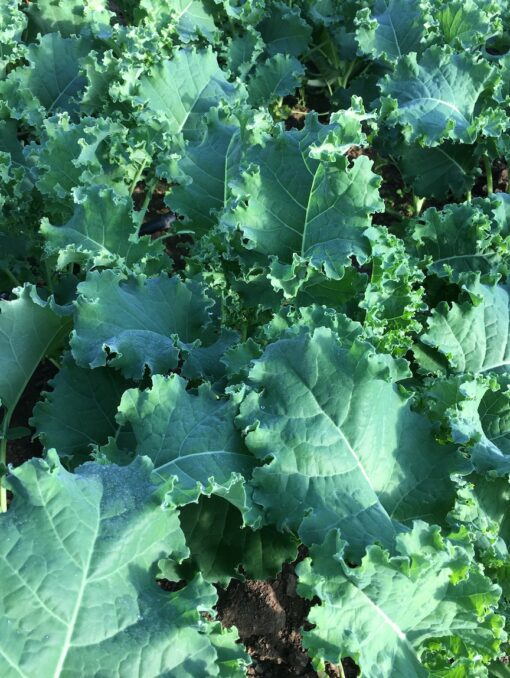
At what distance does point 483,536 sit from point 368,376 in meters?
0.80

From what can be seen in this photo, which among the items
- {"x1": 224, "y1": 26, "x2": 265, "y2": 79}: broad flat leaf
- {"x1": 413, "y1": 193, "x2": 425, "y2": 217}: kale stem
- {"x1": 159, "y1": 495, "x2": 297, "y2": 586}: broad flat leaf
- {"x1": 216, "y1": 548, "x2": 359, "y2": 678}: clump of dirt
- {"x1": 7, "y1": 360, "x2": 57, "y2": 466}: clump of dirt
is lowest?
{"x1": 216, "y1": 548, "x2": 359, "y2": 678}: clump of dirt

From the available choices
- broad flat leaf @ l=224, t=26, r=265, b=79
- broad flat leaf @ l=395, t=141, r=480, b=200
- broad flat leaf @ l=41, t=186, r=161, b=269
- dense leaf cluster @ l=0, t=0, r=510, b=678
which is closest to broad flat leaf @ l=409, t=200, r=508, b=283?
dense leaf cluster @ l=0, t=0, r=510, b=678

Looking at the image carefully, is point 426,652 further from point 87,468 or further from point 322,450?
point 87,468

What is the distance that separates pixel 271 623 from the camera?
3330 millimetres

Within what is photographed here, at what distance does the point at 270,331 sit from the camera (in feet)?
9.77

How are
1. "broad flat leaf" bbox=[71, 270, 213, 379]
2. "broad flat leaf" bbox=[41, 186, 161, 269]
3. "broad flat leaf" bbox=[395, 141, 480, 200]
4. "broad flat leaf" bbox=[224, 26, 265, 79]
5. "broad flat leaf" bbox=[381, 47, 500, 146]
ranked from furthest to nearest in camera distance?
"broad flat leaf" bbox=[224, 26, 265, 79] < "broad flat leaf" bbox=[395, 141, 480, 200] < "broad flat leaf" bbox=[381, 47, 500, 146] < "broad flat leaf" bbox=[41, 186, 161, 269] < "broad flat leaf" bbox=[71, 270, 213, 379]

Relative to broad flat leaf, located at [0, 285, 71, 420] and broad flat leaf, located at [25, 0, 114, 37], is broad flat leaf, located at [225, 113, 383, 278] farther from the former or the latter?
broad flat leaf, located at [25, 0, 114, 37]

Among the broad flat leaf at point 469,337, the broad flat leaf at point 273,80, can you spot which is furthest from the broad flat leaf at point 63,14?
the broad flat leaf at point 469,337

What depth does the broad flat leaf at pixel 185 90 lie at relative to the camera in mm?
4020

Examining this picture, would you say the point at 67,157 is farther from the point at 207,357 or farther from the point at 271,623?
the point at 271,623

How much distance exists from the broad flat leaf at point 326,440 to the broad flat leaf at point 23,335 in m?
0.99

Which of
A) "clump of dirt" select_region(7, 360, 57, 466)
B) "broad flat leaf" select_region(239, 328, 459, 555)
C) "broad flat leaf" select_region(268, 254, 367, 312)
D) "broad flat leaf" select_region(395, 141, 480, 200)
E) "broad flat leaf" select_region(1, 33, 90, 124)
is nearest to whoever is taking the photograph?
"broad flat leaf" select_region(239, 328, 459, 555)

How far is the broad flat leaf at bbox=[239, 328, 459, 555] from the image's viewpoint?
258cm

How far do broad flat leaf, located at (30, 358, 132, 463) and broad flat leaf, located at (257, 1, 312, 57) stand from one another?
284 cm
